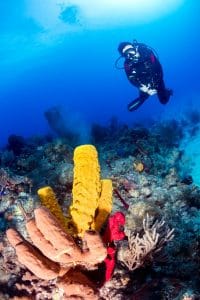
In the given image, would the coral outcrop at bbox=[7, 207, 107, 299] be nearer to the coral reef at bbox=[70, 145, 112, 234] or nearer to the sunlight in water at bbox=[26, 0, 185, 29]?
the coral reef at bbox=[70, 145, 112, 234]

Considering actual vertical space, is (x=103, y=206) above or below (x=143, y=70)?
below

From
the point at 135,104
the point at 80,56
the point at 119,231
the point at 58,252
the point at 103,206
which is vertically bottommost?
the point at 58,252

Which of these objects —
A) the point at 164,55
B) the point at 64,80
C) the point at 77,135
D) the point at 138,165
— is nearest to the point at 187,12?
the point at 164,55

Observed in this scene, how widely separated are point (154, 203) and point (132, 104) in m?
5.56

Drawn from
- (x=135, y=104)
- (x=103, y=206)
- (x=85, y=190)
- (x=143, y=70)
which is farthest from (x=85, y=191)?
(x=135, y=104)

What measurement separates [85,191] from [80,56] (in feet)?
293

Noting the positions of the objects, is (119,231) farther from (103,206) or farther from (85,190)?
(85,190)

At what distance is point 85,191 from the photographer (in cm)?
324

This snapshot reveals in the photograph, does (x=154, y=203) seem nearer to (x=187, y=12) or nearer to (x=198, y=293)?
(x=198, y=293)

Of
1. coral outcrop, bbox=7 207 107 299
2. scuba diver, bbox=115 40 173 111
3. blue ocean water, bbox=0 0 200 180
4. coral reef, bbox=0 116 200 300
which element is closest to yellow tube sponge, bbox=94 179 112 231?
coral reef, bbox=0 116 200 300

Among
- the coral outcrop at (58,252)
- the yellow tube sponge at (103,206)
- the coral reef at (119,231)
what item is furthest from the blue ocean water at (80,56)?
the coral outcrop at (58,252)

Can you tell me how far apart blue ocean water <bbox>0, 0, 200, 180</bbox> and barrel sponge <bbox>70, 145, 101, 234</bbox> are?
47.4 meters

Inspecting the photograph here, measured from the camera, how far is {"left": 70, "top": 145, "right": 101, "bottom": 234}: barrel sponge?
323 cm

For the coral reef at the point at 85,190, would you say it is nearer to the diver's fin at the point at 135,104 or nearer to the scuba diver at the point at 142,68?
the scuba diver at the point at 142,68
